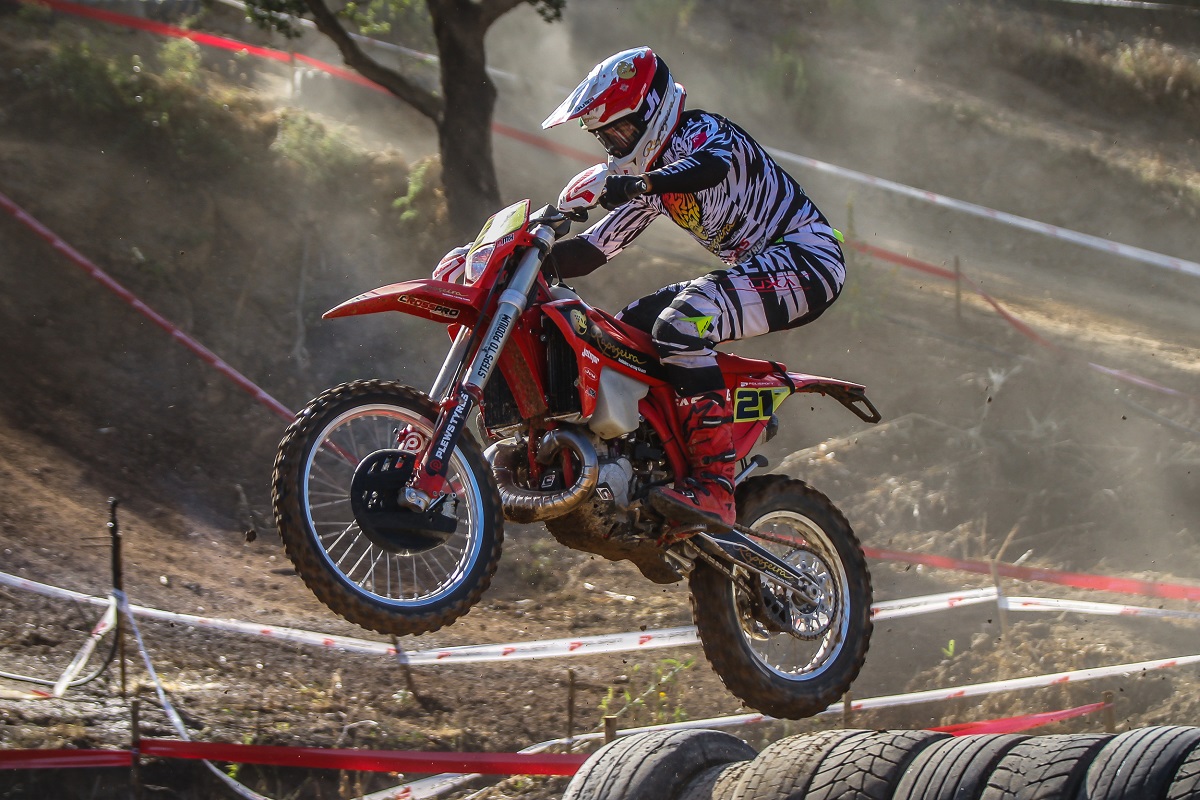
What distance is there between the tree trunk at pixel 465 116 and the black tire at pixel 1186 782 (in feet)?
30.3

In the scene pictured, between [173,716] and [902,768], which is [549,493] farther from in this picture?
[173,716]

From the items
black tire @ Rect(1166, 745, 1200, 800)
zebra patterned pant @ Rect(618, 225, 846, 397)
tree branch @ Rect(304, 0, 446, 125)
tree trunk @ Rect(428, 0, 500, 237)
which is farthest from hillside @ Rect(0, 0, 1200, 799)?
black tire @ Rect(1166, 745, 1200, 800)

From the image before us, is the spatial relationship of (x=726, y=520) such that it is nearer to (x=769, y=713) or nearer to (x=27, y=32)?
(x=769, y=713)

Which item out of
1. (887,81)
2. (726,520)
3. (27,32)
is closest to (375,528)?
(726,520)

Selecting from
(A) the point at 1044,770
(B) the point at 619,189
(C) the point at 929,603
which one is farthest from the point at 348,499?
(C) the point at 929,603

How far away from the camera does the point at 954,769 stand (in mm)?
4141

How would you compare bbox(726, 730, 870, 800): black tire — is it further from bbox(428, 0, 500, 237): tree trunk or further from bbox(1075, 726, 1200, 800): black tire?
bbox(428, 0, 500, 237): tree trunk

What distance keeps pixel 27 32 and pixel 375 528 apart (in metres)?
11.2

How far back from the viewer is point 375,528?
4285 mm

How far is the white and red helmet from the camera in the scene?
5.04 meters

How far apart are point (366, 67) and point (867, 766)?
916 centimetres

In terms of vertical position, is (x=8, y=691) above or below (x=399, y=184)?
below

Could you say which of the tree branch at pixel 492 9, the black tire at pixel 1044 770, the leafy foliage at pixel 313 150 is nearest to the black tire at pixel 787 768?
the black tire at pixel 1044 770

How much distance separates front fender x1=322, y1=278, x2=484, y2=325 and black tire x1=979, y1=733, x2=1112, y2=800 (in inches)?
95.4
